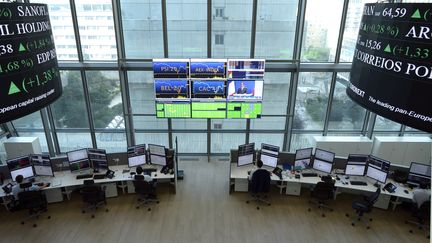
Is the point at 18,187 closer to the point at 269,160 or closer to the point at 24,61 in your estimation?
the point at 24,61

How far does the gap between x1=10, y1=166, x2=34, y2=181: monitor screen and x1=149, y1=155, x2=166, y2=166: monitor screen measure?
106 inches

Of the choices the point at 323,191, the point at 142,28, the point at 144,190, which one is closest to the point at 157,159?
the point at 144,190

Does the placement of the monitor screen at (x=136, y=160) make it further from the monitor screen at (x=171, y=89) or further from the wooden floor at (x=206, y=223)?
the monitor screen at (x=171, y=89)

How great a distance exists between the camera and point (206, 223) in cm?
631

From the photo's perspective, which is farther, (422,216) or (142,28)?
(142,28)

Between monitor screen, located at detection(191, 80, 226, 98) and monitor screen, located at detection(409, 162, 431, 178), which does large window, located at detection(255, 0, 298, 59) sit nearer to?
monitor screen, located at detection(191, 80, 226, 98)

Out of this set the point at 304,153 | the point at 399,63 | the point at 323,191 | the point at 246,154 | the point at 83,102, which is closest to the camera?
the point at 399,63

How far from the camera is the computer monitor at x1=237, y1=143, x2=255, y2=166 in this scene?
23.7ft

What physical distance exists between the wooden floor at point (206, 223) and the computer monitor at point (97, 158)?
0.84 m

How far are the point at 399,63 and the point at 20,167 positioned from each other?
7.35 m

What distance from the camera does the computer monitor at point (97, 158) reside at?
709cm

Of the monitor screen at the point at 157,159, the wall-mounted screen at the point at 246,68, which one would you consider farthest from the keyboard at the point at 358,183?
the monitor screen at the point at 157,159

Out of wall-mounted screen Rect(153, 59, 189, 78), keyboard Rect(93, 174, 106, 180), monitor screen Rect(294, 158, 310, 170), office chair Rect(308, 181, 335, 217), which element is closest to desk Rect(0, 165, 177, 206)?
keyboard Rect(93, 174, 106, 180)

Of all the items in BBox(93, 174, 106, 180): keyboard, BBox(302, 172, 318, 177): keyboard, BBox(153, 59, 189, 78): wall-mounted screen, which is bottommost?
BBox(93, 174, 106, 180): keyboard
